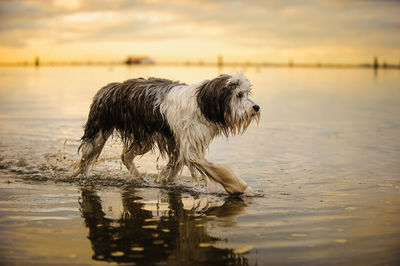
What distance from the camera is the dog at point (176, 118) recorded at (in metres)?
7.34

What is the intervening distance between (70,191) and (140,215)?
170 cm

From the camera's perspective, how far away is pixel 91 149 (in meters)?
8.73

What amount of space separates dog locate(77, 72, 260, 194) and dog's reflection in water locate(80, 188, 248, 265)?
0.67m

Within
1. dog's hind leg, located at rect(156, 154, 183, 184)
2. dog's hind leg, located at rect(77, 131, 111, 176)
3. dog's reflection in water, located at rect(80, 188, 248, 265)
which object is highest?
dog's hind leg, located at rect(77, 131, 111, 176)

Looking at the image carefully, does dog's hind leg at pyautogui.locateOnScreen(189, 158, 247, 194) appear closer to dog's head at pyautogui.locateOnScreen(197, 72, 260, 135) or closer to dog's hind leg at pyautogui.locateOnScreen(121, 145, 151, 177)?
dog's head at pyautogui.locateOnScreen(197, 72, 260, 135)

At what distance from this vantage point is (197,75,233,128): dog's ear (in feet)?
23.9

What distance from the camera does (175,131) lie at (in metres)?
7.81

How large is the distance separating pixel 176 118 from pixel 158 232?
230 centimetres

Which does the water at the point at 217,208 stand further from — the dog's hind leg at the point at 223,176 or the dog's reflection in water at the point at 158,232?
the dog's hind leg at the point at 223,176

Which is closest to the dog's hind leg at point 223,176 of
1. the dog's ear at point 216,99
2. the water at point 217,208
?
the water at point 217,208

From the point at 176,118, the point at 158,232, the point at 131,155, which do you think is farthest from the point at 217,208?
the point at 131,155

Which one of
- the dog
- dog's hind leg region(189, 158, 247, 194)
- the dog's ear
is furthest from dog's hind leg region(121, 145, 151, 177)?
the dog's ear

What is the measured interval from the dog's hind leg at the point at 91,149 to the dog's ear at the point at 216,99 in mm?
1893

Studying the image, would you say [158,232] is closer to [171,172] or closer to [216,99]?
[216,99]
